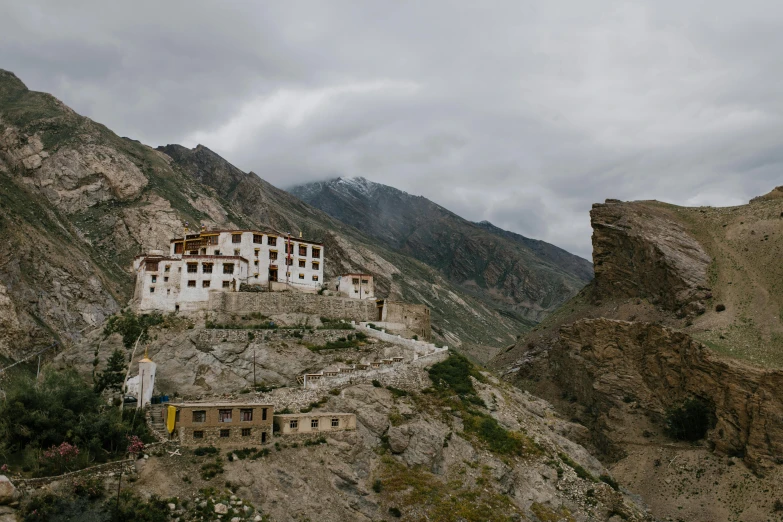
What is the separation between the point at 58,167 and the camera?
420 ft

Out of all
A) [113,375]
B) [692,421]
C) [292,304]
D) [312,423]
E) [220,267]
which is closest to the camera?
[312,423]

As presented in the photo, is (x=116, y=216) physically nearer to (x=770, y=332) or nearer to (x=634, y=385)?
(x=634, y=385)

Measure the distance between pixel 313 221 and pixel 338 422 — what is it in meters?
142

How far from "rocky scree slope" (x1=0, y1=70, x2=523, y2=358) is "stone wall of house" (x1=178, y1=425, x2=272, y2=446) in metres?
46.8

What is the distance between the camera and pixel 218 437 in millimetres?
44906

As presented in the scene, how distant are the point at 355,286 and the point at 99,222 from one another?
74902mm

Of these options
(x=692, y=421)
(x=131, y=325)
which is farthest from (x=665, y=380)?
(x=131, y=325)

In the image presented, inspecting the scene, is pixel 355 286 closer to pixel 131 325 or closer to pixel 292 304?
pixel 292 304

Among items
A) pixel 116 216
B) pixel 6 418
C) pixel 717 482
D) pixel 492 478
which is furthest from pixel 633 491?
pixel 116 216

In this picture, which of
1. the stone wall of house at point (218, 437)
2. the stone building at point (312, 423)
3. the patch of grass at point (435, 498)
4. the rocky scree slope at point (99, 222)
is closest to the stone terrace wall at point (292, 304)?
the stone building at point (312, 423)

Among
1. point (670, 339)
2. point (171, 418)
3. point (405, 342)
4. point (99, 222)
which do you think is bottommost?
point (171, 418)

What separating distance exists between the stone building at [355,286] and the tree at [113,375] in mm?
24207

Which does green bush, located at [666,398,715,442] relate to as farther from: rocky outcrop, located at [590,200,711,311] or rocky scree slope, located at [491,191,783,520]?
rocky outcrop, located at [590,200,711,311]

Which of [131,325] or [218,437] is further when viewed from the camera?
[131,325]
